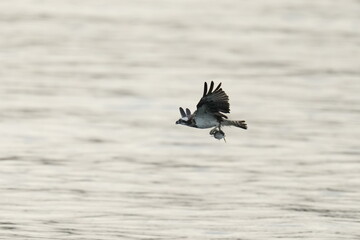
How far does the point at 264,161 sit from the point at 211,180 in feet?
5.19

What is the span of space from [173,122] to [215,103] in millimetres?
12671

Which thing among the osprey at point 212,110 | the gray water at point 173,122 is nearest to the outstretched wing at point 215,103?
the osprey at point 212,110

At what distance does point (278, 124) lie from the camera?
1127 inches

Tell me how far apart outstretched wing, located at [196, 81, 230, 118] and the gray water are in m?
4.73

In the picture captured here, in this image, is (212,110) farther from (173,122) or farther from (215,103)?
(173,122)

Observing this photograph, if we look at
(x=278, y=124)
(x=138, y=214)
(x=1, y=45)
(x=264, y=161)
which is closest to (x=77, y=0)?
(x=1, y=45)

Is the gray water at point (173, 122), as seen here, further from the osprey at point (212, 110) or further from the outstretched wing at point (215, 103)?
the outstretched wing at point (215, 103)

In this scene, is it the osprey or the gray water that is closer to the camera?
the osprey

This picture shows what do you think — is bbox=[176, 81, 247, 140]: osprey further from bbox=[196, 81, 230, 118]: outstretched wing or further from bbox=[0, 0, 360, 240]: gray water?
bbox=[0, 0, 360, 240]: gray water

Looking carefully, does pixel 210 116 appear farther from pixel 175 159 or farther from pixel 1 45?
pixel 1 45

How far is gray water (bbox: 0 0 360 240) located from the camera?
21953 mm

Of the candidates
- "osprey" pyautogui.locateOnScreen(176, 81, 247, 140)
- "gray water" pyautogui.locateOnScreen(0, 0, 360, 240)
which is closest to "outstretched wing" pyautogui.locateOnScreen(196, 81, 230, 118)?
"osprey" pyautogui.locateOnScreen(176, 81, 247, 140)

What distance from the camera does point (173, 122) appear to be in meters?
28.7

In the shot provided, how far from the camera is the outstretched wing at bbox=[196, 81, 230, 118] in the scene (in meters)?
16.0
